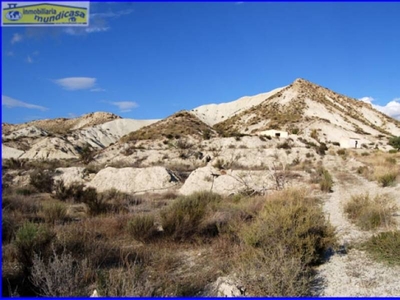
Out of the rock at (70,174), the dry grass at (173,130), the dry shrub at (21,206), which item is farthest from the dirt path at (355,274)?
the dry grass at (173,130)

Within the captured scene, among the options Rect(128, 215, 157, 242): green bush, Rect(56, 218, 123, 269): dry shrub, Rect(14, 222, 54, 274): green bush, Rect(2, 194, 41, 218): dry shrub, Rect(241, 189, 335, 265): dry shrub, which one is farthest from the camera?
Rect(2, 194, 41, 218): dry shrub

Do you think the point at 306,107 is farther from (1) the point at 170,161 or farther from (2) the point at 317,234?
(2) the point at 317,234

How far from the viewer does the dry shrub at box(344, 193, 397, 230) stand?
27.0 ft

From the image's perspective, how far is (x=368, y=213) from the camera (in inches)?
336

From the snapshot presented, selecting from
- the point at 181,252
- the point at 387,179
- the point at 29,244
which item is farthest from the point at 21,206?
the point at 387,179

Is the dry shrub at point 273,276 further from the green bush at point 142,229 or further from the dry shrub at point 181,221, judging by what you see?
the green bush at point 142,229

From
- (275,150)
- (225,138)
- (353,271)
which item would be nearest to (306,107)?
(225,138)

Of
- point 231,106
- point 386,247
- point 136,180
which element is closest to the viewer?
point 386,247

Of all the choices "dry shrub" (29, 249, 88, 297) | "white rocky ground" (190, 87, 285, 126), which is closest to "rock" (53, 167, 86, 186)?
"dry shrub" (29, 249, 88, 297)

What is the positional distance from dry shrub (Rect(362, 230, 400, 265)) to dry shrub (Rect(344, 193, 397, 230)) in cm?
140

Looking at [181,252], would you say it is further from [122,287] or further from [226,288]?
[122,287]

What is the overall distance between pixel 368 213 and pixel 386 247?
8.36ft

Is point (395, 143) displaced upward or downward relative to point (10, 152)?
upward

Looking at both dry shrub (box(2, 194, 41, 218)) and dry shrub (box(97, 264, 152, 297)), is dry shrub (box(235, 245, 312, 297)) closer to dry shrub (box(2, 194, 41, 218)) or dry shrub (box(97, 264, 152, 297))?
dry shrub (box(97, 264, 152, 297))
